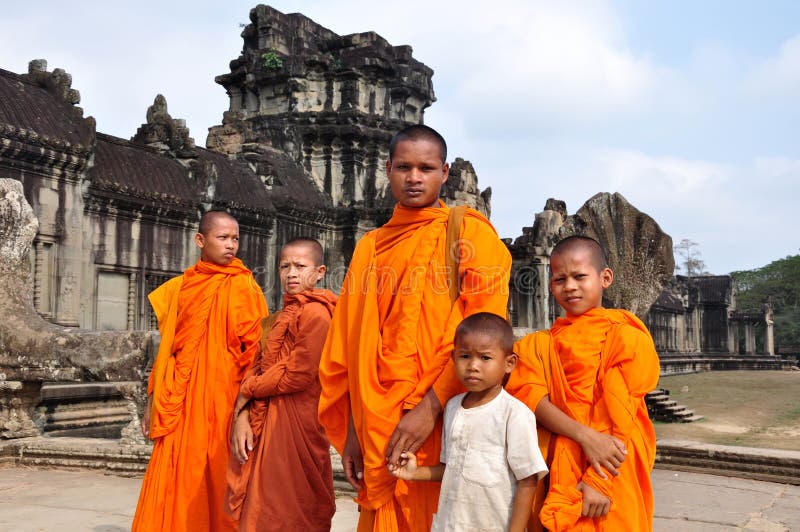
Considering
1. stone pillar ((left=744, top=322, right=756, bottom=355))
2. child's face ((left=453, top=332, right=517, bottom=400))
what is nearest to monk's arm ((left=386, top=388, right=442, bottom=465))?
child's face ((left=453, top=332, right=517, bottom=400))

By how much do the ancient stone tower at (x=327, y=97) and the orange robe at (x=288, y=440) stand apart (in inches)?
599

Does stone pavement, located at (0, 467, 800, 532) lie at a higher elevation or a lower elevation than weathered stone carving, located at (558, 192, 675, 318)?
lower

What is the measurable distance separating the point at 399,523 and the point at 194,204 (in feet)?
36.5

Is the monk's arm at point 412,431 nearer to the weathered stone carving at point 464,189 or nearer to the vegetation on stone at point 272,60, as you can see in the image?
the weathered stone carving at point 464,189

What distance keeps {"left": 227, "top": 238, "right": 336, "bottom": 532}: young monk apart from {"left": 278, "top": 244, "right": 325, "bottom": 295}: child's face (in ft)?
0.23

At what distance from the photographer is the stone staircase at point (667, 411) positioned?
11922 mm

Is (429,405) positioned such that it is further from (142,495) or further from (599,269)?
(142,495)

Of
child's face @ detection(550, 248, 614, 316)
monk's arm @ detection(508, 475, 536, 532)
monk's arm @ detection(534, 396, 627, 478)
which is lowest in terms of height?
monk's arm @ detection(508, 475, 536, 532)

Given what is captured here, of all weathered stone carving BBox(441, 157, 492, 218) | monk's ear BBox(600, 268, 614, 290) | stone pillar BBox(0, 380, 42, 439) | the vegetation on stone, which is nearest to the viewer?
monk's ear BBox(600, 268, 614, 290)

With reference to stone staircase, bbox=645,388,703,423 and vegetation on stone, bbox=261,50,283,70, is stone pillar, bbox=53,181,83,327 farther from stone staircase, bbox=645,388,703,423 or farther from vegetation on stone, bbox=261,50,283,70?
vegetation on stone, bbox=261,50,283,70

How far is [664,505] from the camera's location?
17.1ft

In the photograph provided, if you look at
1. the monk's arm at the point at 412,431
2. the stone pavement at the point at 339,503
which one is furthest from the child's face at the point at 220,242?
the monk's arm at the point at 412,431

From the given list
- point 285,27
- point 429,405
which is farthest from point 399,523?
point 285,27

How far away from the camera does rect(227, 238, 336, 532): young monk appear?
11.0 feet
